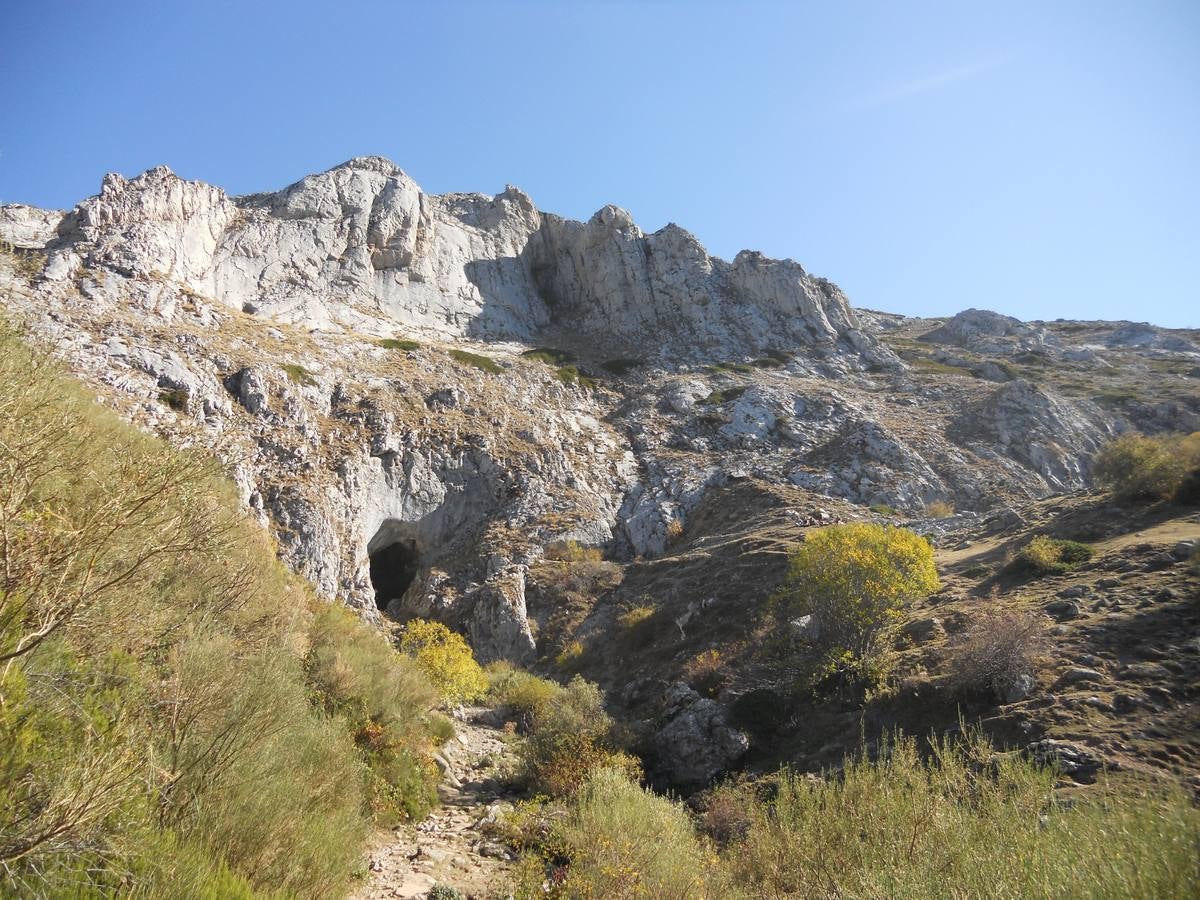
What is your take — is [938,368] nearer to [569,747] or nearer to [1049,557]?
[1049,557]

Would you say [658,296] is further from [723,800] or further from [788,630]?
[723,800]

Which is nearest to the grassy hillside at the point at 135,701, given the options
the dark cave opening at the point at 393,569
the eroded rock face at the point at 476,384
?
the eroded rock face at the point at 476,384

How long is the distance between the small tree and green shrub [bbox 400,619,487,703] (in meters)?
9.69

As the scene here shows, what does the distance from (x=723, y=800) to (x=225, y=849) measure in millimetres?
8498

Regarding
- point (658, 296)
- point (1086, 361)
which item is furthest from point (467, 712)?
point (1086, 361)

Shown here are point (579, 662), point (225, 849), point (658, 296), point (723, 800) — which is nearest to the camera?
point (225, 849)

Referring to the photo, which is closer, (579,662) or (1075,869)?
(1075,869)

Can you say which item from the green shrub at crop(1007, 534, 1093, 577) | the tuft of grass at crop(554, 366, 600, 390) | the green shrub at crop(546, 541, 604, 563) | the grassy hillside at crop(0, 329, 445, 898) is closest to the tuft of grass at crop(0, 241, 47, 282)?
the green shrub at crop(546, 541, 604, 563)

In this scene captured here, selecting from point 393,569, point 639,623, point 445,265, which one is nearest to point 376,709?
point 639,623

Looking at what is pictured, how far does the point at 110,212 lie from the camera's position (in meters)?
30.1

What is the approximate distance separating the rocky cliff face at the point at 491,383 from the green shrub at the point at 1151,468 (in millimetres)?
7804

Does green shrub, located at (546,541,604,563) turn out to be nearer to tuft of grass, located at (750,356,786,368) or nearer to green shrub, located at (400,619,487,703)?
green shrub, located at (400,619,487,703)

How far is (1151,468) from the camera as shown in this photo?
18.2 meters

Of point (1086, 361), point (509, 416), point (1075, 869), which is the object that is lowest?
point (1075, 869)
